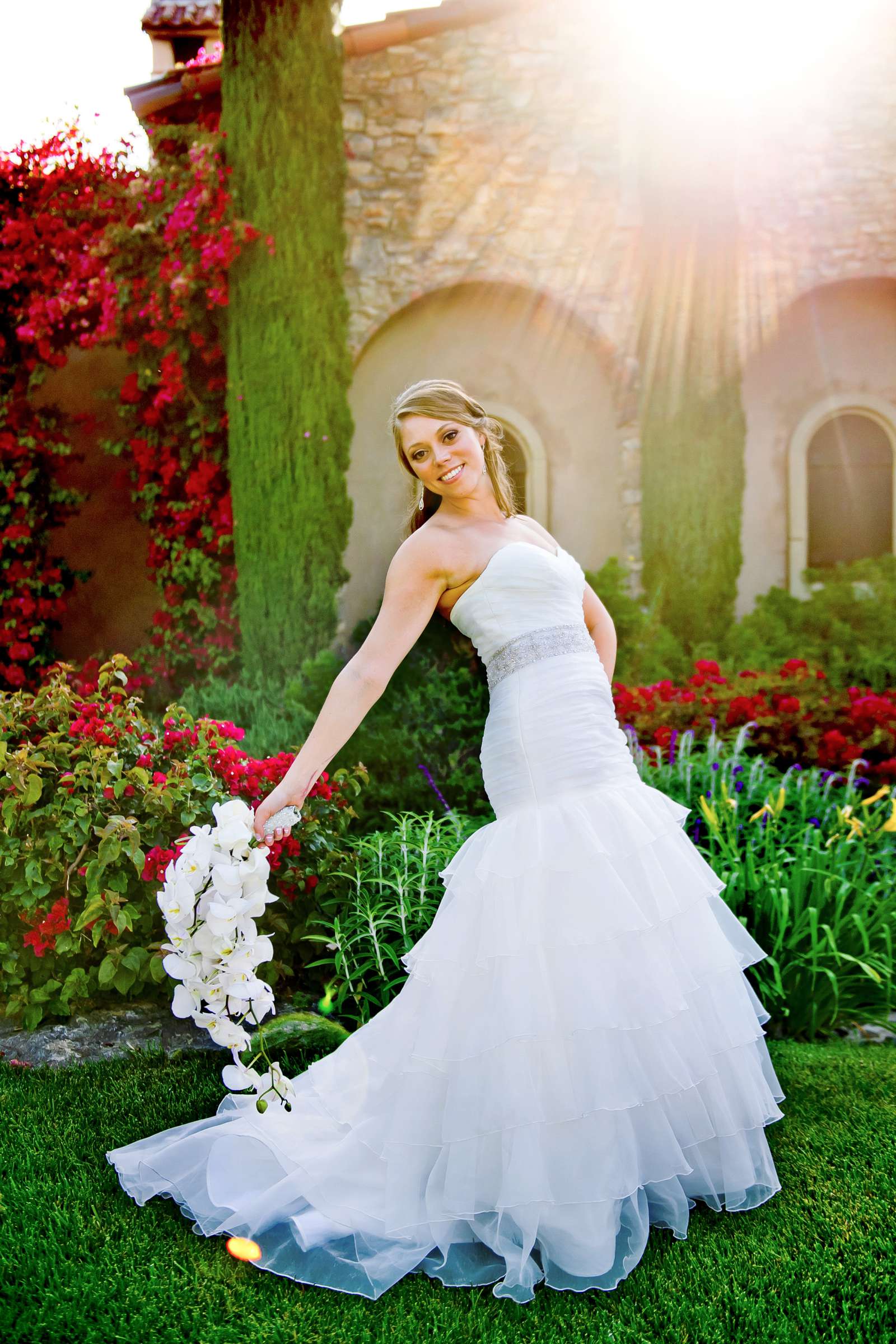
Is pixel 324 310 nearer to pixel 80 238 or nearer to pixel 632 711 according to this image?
pixel 80 238

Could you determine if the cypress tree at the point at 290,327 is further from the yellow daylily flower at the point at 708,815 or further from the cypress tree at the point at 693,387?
the yellow daylily flower at the point at 708,815

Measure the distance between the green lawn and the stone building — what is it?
5.58m

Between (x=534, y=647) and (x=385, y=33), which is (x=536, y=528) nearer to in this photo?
(x=534, y=647)

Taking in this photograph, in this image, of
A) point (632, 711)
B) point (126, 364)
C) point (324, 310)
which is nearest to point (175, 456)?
point (126, 364)

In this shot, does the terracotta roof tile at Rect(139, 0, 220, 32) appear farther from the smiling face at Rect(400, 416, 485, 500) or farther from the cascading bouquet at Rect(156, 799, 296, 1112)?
the cascading bouquet at Rect(156, 799, 296, 1112)

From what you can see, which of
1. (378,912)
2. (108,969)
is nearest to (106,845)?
(108,969)

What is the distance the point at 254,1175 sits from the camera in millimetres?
2279

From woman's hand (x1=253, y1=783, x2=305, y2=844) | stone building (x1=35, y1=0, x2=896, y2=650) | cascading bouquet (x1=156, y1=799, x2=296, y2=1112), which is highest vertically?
stone building (x1=35, y1=0, x2=896, y2=650)

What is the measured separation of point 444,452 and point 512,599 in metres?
0.41

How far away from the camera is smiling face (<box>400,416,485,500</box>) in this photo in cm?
251

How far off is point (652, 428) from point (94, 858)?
652cm

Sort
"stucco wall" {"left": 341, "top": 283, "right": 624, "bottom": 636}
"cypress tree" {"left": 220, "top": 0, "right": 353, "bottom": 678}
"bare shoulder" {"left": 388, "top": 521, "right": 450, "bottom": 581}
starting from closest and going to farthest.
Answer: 1. "bare shoulder" {"left": 388, "top": 521, "right": 450, "bottom": 581}
2. "cypress tree" {"left": 220, "top": 0, "right": 353, "bottom": 678}
3. "stucco wall" {"left": 341, "top": 283, "right": 624, "bottom": 636}

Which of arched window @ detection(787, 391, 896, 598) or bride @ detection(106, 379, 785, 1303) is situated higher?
arched window @ detection(787, 391, 896, 598)

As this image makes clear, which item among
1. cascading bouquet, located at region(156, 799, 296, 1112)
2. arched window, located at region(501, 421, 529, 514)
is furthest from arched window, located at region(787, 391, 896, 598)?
cascading bouquet, located at region(156, 799, 296, 1112)
